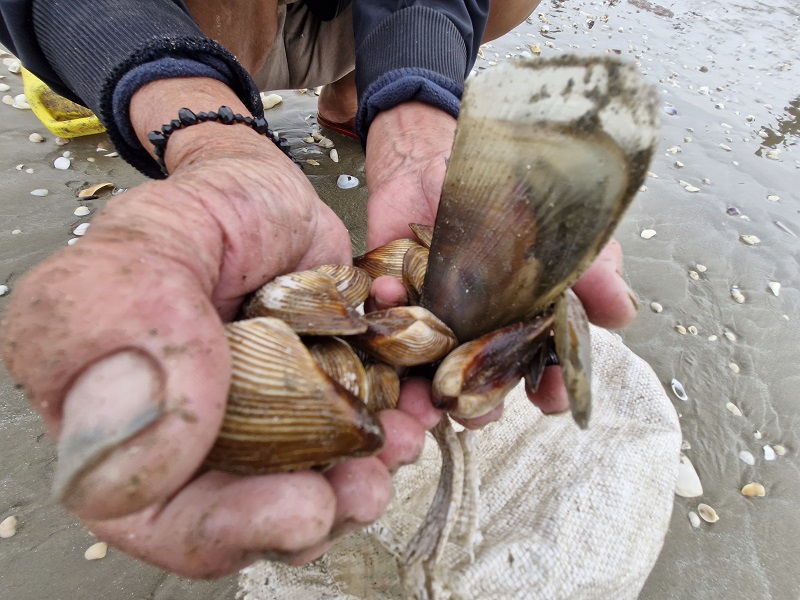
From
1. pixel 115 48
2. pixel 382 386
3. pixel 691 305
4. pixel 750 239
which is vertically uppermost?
pixel 115 48

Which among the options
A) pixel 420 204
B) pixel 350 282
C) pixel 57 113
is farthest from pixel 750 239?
pixel 57 113

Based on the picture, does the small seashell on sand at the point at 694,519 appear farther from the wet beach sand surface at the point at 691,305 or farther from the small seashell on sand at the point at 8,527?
the small seashell on sand at the point at 8,527

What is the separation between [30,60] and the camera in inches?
83.4

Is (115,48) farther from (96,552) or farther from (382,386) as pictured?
(96,552)

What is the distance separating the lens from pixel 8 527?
5.46 feet

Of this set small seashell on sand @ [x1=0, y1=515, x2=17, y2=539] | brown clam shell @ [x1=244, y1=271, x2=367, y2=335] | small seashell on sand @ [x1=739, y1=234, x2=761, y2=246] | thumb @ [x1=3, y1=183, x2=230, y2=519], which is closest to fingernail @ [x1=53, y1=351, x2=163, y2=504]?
thumb @ [x1=3, y1=183, x2=230, y2=519]

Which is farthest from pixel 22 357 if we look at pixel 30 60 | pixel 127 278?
pixel 30 60

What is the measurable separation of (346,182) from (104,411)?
2.87m

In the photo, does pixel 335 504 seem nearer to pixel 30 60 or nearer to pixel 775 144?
pixel 30 60

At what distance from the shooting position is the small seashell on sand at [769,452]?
2.34m

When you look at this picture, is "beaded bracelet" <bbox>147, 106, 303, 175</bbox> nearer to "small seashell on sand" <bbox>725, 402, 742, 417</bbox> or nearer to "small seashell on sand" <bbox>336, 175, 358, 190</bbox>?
"small seashell on sand" <bbox>336, 175, 358, 190</bbox>

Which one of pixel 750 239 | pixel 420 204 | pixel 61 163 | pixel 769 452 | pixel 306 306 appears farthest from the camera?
pixel 750 239

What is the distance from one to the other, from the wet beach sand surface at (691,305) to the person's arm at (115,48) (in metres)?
1.01

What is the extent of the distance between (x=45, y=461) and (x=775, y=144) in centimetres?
611
